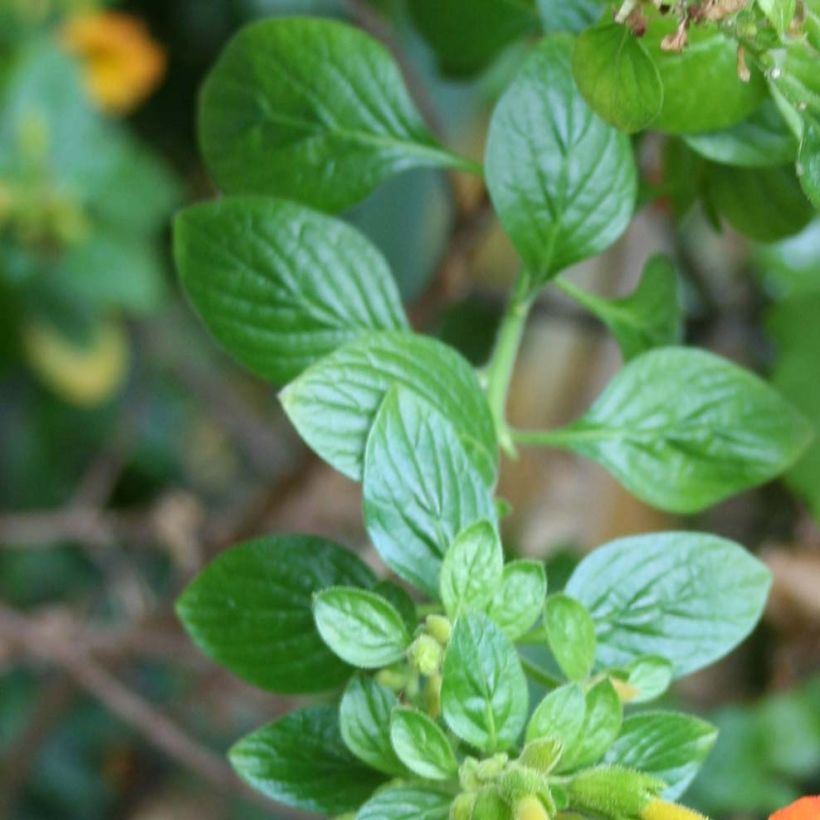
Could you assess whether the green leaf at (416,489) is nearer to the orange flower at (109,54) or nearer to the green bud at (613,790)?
the green bud at (613,790)

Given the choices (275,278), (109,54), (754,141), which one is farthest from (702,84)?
(109,54)

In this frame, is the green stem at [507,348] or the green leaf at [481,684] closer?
the green leaf at [481,684]

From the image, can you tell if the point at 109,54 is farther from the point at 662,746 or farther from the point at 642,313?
the point at 662,746

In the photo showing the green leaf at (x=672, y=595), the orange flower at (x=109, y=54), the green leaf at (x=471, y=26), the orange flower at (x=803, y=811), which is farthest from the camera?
the orange flower at (x=109, y=54)

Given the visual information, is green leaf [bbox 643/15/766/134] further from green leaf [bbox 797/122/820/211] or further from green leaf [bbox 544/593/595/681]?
green leaf [bbox 544/593/595/681]

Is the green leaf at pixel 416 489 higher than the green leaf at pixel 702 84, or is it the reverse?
the green leaf at pixel 702 84

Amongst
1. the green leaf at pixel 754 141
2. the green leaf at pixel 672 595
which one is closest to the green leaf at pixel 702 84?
the green leaf at pixel 754 141
